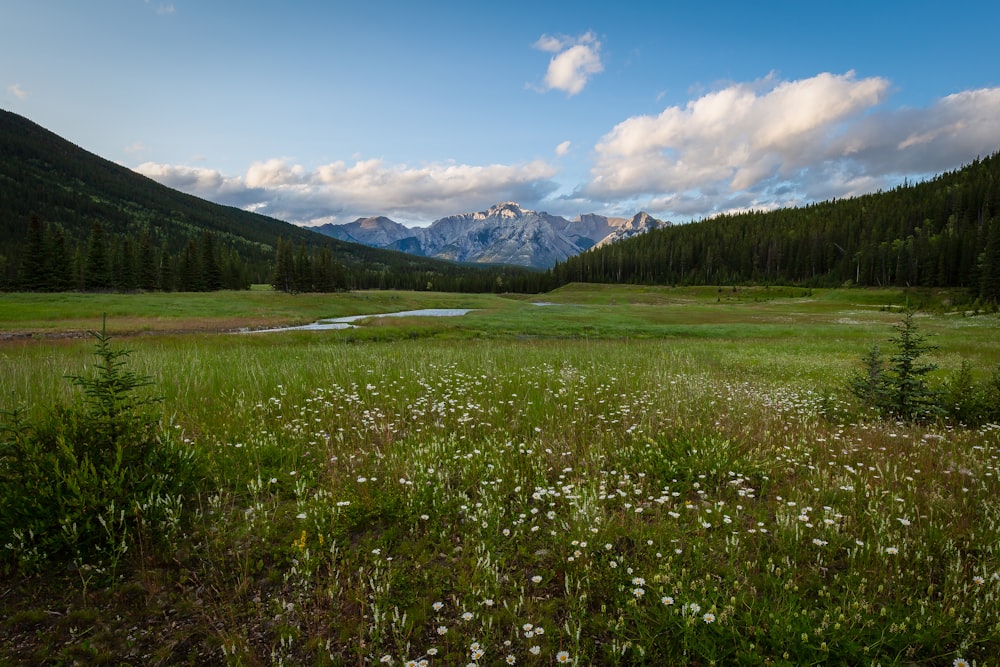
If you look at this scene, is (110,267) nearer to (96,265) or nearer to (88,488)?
(96,265)

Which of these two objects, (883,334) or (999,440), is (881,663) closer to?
(999,440)

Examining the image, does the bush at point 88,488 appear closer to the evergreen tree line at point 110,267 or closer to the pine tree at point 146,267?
the evergreen tree line at point 110,267

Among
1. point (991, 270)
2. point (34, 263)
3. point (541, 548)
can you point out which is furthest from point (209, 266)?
point (991, 270)

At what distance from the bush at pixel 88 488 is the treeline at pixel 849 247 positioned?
115 metres

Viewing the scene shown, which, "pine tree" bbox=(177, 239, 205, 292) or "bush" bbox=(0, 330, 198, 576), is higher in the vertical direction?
"pine tree" bbox=(177, 239, 205, 292)

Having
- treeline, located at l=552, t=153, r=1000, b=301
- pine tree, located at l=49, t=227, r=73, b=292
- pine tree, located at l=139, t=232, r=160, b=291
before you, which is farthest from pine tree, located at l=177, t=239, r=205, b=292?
treeline, located at l=552, t=153, r=1000, b=301

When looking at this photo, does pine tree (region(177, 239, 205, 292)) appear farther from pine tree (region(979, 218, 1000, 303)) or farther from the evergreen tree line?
pine tree (region(979, 218, 1000, 303))

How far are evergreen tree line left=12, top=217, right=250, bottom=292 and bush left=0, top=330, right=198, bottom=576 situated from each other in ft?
347

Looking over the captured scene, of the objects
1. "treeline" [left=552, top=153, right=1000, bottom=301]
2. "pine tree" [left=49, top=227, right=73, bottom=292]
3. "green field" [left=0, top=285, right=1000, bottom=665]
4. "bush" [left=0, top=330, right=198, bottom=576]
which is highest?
"treeline" [left=552, top=153, right=1000, bottom=301]

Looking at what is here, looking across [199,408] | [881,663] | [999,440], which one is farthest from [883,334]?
[199,408]

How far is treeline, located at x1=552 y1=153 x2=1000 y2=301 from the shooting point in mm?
101562

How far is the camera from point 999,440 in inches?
314

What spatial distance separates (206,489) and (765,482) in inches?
307

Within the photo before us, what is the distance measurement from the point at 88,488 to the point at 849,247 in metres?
185
